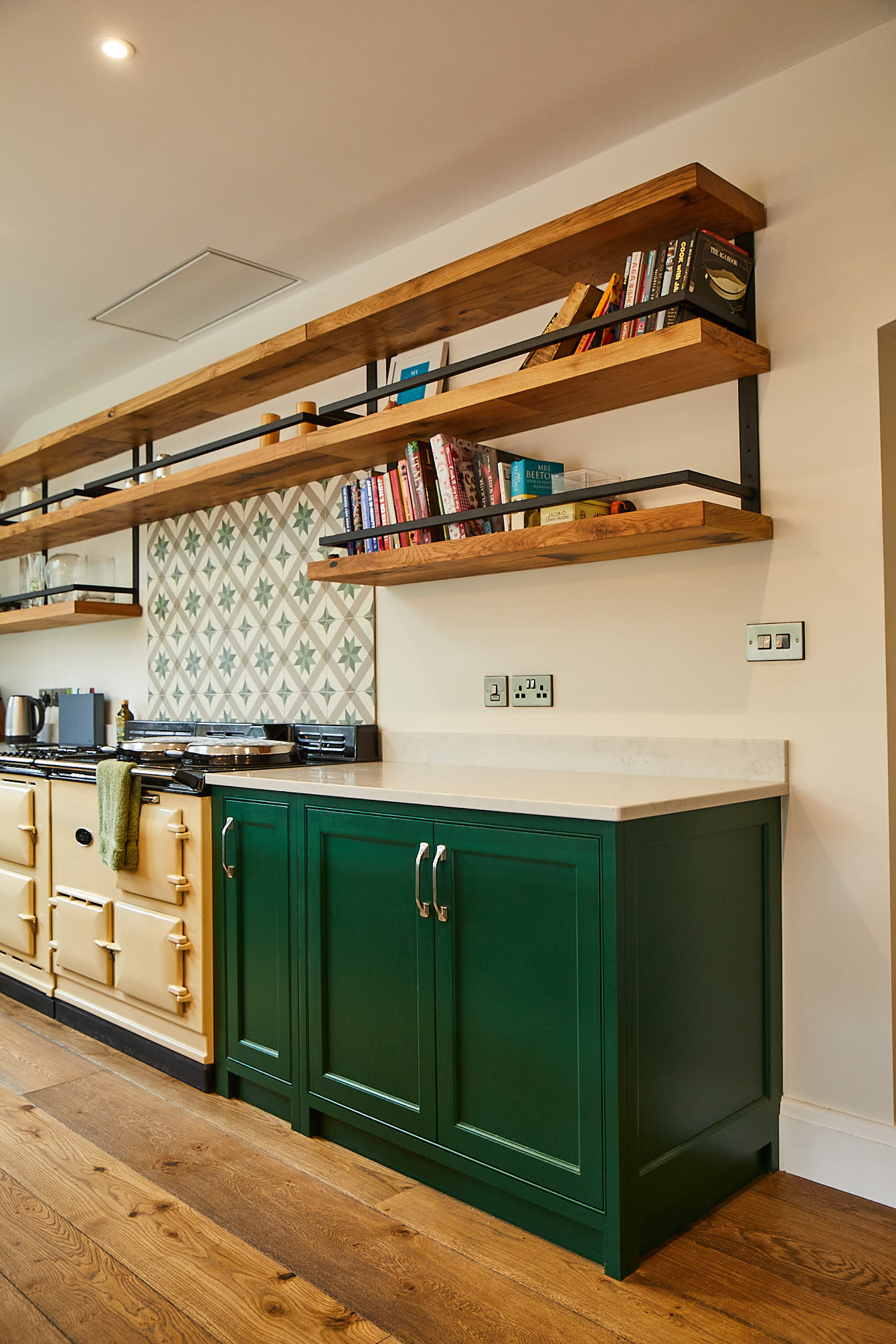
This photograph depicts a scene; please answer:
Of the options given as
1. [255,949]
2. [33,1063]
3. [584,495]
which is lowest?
[33,1063]

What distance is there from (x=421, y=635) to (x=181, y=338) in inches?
73.9

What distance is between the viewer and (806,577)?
229 cm

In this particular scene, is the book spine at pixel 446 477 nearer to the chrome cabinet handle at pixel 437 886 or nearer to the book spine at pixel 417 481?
the book spine at pixel 417 481

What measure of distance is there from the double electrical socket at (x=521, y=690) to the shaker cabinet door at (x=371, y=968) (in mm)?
726

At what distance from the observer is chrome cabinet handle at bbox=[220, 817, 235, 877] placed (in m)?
2.71

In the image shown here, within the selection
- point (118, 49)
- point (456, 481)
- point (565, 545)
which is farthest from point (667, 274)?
point (118, 49)

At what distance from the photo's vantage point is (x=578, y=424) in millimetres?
2773

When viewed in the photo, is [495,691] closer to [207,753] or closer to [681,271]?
[207,753]

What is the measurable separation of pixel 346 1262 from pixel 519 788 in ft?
3.24

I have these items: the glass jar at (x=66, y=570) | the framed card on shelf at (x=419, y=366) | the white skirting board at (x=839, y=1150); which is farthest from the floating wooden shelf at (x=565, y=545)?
the glass jar at (x=66, y=570)

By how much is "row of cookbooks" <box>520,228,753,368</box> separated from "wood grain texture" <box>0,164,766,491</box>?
81 millimetres

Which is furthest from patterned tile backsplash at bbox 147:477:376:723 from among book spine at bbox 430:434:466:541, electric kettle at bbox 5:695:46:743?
electric kettle at bbox 5:695:46:743

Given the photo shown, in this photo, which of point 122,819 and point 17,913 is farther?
point 17,913

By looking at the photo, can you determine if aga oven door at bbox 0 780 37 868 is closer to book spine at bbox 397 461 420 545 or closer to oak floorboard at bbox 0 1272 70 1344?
book spine at bbox 397 461 420 545
